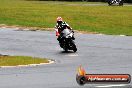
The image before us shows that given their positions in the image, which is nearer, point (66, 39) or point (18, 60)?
point (18, 60)

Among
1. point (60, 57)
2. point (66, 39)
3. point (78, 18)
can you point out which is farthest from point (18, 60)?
point (78, 18)

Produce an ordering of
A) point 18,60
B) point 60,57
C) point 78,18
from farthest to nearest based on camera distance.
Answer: point 78,18 → point 60,57 → point 18,60

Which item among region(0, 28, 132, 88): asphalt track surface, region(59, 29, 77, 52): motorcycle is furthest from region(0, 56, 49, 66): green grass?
region(59, 29, 77, 52): motorcycle

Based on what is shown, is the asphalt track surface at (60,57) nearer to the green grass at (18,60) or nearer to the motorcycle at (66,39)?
the motorcycle at (66,39)

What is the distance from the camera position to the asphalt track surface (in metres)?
16.6

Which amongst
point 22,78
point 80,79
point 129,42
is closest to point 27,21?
point 129,42

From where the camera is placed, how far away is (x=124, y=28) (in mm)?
40000

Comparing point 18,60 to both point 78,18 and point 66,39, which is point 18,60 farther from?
point 78,18

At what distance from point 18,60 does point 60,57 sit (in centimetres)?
248

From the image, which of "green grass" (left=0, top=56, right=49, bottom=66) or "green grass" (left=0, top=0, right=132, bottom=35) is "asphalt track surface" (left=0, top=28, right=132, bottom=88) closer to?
"green grass" (left=0, top=56, right=49, bottom=66)

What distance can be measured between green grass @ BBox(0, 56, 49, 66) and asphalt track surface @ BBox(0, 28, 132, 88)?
84 centimetres

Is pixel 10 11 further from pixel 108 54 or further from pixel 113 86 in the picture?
pixel 113 86

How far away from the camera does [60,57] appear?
80.9ft

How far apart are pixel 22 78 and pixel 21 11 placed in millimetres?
35311
